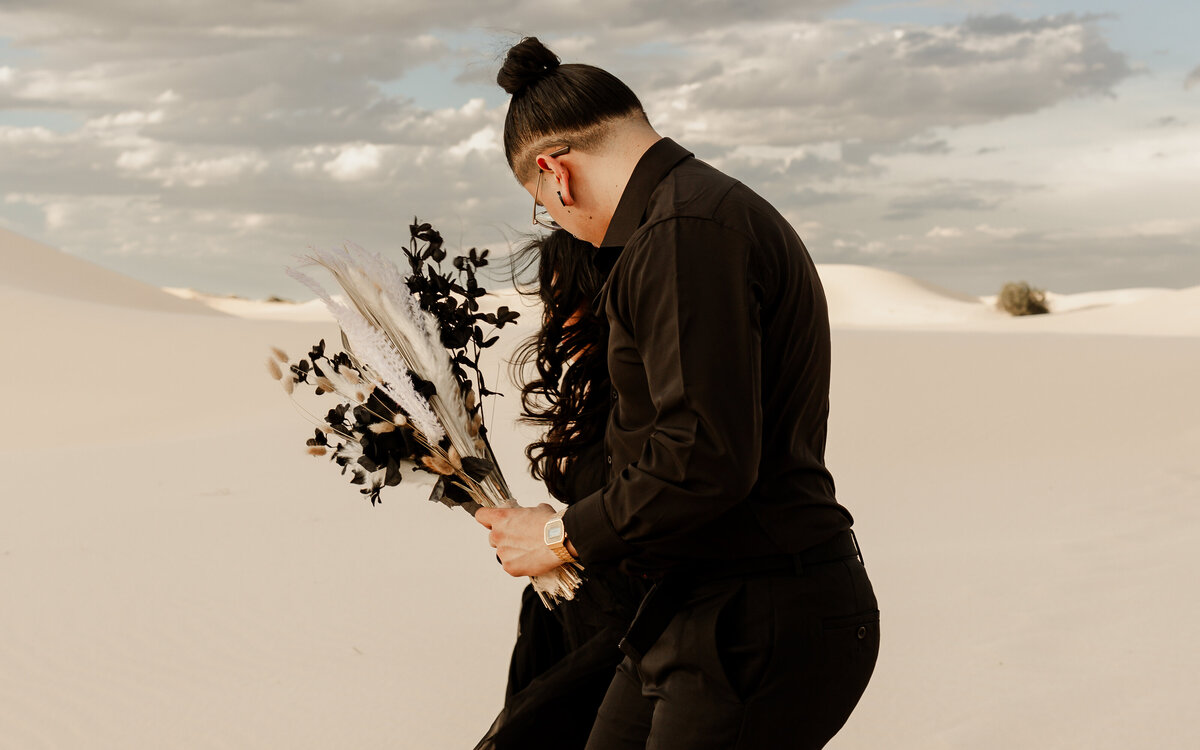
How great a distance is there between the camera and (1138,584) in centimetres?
686

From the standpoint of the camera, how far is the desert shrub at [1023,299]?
41.3 m

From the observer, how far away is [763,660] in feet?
6.22

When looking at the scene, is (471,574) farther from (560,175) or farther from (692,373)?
(692,373)

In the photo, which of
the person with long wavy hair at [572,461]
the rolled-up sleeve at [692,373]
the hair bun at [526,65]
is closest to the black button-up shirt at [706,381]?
the rolled-up sleeve at [692,373]

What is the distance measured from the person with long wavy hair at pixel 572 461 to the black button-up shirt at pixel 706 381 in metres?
1.12

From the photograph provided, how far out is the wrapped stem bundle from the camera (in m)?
2.37

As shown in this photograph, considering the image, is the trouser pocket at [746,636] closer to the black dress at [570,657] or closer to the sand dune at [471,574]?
the black dress at [570,657]

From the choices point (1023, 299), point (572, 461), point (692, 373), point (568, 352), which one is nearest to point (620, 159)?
point (692, 373)

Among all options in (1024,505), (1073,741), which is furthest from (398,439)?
(1024,505)

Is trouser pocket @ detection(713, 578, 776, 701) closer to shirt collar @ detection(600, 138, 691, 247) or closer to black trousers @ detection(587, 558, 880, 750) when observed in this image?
black trousers @ detection(587, 558, 880, 750)

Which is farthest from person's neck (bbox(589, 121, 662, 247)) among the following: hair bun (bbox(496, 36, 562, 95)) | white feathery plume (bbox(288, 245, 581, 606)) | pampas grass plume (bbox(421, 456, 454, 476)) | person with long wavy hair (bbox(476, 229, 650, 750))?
person with long wavy hair (bbox(476, 229, 650, 750))

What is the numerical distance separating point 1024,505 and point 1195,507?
1.40m

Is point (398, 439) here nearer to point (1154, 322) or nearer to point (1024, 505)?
point (1024, 505)

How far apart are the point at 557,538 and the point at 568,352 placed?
1.26m
